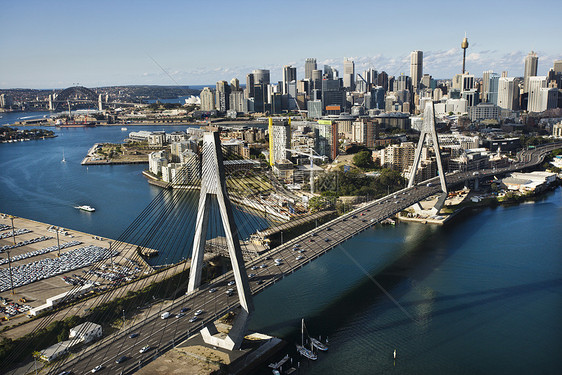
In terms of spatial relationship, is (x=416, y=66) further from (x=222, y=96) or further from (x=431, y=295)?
(x=431, y=295)

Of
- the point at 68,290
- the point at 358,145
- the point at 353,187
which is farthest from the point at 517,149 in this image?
the point at 68,290

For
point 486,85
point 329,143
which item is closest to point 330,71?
point 486,85

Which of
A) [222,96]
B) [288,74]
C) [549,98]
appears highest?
[288,74]

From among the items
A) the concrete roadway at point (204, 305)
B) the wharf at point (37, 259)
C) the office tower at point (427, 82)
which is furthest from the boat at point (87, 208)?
the office tower at point (427, 82)

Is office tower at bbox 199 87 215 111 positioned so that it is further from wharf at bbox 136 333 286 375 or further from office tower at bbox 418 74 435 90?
wharf at bbox 136 333 286 375

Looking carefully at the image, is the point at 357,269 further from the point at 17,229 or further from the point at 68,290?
the point at 17,229

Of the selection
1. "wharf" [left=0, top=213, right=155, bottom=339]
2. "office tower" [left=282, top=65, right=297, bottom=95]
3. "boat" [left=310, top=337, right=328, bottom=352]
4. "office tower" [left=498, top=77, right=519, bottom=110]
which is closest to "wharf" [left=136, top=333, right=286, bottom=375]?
"boat" [left=310, top=337, right=328, bottom=352]

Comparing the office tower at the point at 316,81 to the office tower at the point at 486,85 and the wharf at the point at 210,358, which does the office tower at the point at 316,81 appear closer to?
the office tower at the point at 486,85
